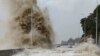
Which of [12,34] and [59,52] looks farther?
[12,34]

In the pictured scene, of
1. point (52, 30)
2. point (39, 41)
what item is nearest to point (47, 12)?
point (52, 30)

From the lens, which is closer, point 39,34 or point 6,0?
point 39,34

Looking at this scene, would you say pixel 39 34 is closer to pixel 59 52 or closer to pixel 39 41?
pixel 39 41

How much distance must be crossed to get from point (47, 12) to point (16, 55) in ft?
32.4

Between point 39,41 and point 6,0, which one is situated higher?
point 6,0

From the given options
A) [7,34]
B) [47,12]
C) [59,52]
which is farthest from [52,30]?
[59,52]

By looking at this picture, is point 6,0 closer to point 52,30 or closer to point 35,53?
point 52,30

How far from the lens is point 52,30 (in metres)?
28.0

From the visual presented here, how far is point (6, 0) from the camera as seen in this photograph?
1180 inches

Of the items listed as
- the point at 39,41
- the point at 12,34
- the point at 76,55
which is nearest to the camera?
the point at 76,55

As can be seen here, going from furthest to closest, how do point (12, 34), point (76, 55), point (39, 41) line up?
point (12, 34), point (39, 41), point (76, 55)

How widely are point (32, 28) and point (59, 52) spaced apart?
7411mm

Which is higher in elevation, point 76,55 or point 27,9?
point 27,9

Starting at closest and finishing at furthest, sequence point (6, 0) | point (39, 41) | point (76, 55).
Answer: point (76, 55)
point (39, 41)
point (6, 0)
